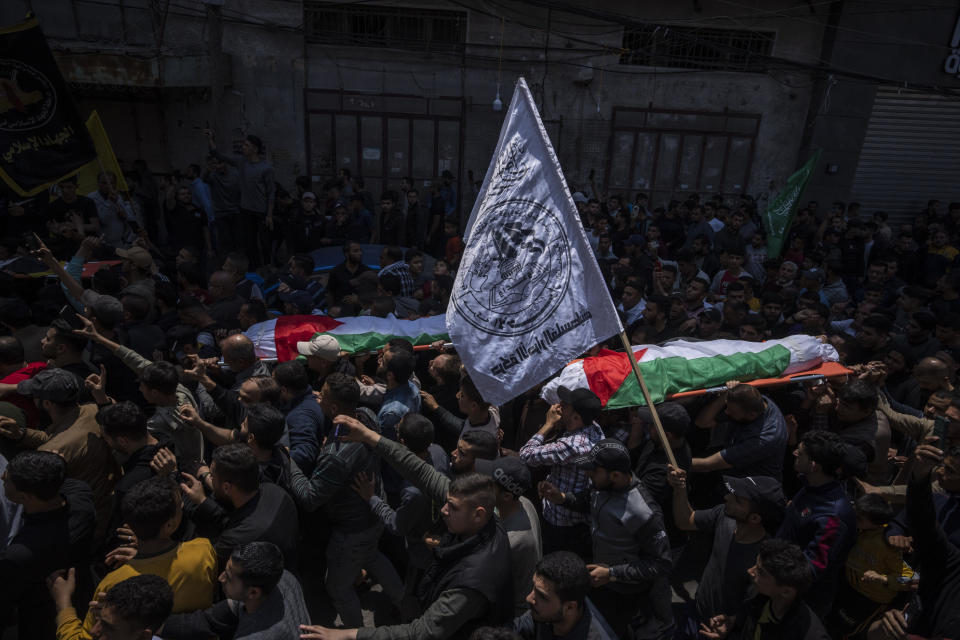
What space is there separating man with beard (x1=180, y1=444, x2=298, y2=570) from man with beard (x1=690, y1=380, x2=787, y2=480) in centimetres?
250

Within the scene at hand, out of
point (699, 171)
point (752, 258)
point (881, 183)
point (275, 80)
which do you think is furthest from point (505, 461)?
point (881, 183)

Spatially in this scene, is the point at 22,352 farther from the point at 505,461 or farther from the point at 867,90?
the point at 867,90

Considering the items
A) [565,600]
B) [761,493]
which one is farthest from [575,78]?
[565,600]

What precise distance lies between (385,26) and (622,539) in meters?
12.1

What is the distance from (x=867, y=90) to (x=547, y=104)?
6.67 meters

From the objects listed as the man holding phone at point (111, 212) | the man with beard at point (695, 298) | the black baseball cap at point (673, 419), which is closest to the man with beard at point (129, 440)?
the black baseball cap at point (673, 419)

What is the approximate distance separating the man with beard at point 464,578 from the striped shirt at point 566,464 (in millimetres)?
799

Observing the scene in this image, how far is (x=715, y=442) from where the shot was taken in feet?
15.0

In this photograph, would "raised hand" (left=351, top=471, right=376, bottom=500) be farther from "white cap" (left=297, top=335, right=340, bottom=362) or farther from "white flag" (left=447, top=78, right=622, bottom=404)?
"white cap" (left=297, top=335, right=340, bottom=362)

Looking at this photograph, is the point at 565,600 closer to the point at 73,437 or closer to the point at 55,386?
the point at 73,437

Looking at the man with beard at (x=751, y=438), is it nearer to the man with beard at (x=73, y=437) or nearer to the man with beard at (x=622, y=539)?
the man with beard at (x=622, y=539)

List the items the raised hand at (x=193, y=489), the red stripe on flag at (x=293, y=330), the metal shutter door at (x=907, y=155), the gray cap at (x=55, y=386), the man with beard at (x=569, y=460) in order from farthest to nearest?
the metal shutter door at (x=907, y=155), the red stripe on flag at (x=293, y=330), the man with beard at (x=569, y=460), the gray cap at (x=55, y=386), the raised hand at (x=193, y=489)

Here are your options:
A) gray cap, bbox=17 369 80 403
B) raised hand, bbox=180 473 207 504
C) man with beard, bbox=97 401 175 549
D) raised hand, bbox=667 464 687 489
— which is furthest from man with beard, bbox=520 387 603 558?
A: gray cap, bbox=17 369 80 403

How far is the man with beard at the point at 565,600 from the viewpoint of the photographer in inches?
93.9
